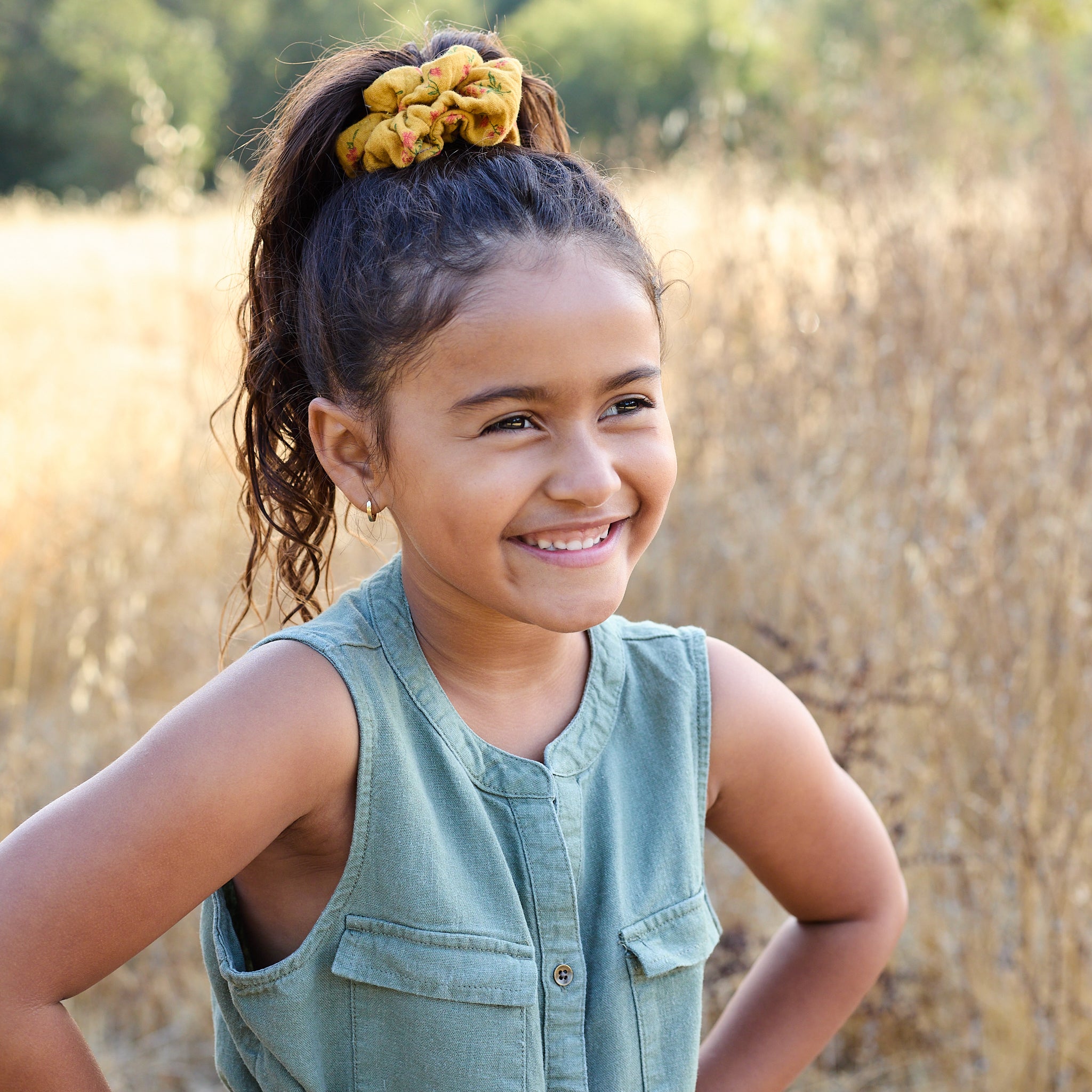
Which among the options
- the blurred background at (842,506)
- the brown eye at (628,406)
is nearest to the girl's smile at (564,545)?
the brown eye at (628,406)

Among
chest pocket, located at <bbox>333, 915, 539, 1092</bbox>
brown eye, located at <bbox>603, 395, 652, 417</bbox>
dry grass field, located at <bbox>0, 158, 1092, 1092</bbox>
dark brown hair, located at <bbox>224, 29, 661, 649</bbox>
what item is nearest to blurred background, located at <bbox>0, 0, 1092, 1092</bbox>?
dry grass field, located at <bbox>0, 158, 1092, 1092</bbox>

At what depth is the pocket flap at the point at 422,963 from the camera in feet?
3.34

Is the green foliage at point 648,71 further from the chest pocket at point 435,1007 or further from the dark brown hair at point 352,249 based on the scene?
the chest pocket at point 435,1007

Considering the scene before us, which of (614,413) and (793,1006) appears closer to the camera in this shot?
(614,413)

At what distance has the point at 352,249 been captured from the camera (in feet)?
3.74

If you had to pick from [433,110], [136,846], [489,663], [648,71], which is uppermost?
[648,71]

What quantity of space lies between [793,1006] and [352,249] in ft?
3.10

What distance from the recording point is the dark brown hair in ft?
3.54

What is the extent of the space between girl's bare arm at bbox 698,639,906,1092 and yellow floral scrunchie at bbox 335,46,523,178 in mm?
574

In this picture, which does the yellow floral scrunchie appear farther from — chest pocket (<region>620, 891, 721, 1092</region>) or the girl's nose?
chest pocket (<region>620, 891, 721, 1092</region>)

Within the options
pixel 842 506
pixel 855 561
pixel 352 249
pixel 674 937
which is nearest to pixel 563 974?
pixel 674 937

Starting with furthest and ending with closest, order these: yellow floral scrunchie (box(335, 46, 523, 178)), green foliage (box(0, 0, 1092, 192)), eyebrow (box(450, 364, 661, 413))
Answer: green foliage (box(0, 0, 1092, 192)) < yellow floral scrunchie (box(335, 46, 523, 178)) < eyebrow (box(450, 364, 661, 413))

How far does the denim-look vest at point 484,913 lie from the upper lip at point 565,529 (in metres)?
0.16

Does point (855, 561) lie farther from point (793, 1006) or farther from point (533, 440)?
point (533, 440)
